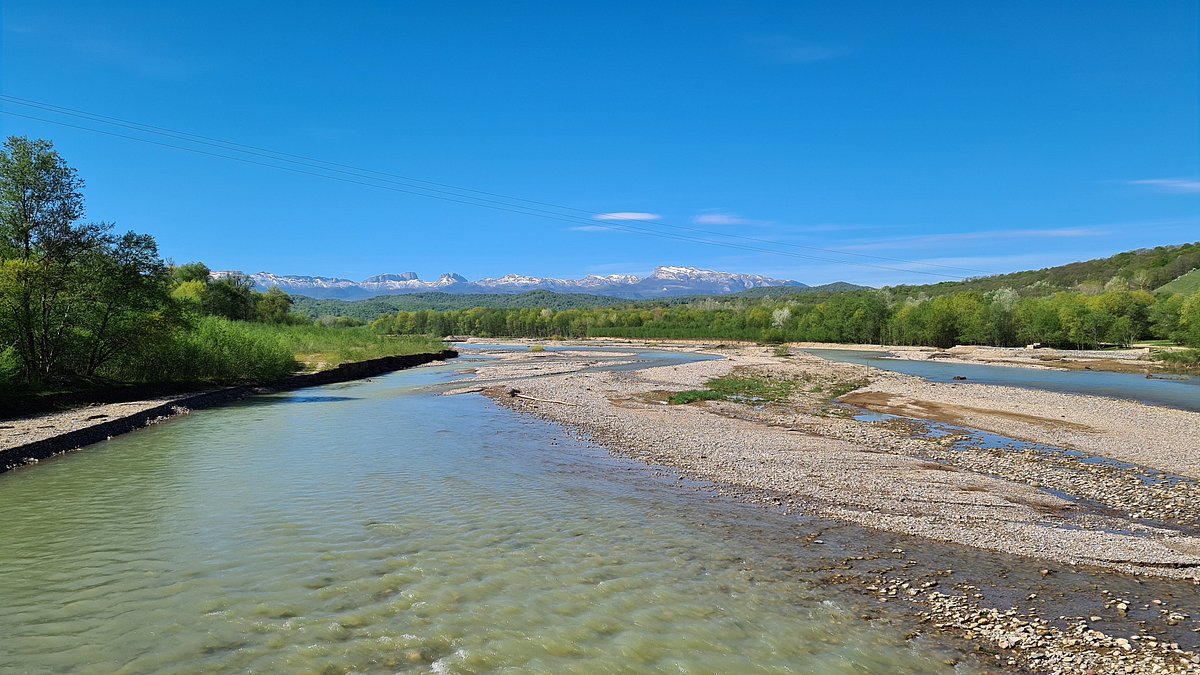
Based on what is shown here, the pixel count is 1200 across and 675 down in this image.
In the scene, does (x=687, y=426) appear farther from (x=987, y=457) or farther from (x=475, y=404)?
(x=475, y=404)

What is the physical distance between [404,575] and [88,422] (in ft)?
60.3

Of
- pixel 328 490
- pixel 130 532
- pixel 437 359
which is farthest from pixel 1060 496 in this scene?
pixel 437 359

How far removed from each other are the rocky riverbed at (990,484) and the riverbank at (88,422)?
1461 cm

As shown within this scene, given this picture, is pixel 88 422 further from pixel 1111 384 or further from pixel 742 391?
pixel 1111 384

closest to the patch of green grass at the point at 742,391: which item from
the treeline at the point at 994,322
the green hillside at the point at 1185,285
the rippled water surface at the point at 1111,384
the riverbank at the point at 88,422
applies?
the rippled water surface at the point at 1111,384

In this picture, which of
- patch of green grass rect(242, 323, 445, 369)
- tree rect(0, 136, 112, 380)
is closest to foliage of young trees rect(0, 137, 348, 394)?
tree rect(0, 136, 112, 380)

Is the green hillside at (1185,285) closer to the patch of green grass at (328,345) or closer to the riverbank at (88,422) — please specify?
the patch of green grass at (328,345)

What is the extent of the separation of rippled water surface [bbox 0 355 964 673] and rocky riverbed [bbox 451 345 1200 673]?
4.74ft

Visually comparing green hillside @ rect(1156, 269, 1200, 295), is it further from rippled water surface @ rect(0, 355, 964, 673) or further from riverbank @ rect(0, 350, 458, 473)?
riverbank @ rect(0, 350, 458, 473)

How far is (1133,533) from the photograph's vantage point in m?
11.2

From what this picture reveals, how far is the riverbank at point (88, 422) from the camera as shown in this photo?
17.0 m

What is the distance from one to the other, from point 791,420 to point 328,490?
18.3m

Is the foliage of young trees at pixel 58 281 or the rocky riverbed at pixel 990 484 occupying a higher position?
the foliage of young trees at pixel 58 281

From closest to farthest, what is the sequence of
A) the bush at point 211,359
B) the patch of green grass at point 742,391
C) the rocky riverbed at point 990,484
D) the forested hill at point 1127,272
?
the rocky riverbed at point 990,484, the bush at point 211,359, the patch of green grass at point 742,391, the forested hill at point 1127,272
